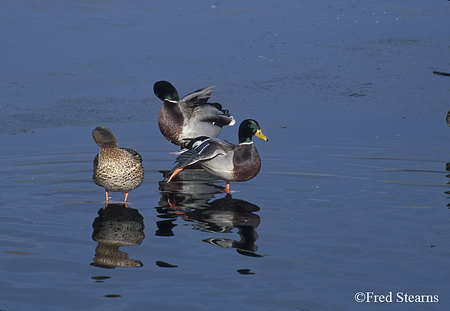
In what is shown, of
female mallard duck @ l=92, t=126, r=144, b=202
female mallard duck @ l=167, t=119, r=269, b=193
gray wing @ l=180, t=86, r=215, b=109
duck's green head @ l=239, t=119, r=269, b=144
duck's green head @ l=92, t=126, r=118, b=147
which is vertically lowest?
female mallard duck @ l=92, t=126, r=144, b=202

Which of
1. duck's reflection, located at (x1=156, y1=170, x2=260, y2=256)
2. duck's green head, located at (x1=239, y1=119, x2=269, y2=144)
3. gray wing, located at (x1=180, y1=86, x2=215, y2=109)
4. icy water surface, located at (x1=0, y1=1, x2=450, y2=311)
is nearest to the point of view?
icy water surface, located at (x1=0, y1=1, x2=450, y2=311)

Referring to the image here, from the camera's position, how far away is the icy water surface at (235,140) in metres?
4.08

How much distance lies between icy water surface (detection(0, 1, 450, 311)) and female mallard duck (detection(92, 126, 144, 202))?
0.25 m

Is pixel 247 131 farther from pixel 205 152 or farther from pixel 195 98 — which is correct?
pixel 195 98

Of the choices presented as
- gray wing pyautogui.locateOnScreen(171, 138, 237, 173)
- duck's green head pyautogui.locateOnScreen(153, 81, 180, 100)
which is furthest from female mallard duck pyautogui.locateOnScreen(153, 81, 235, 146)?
gray wing pyautogui.locateOnScreen(171, 138, 237, 173)

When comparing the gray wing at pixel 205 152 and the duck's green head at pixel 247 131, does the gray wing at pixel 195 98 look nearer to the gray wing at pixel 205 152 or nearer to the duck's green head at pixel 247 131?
the gray wing at pixel 205 152

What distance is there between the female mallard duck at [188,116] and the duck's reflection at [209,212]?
5.06ft

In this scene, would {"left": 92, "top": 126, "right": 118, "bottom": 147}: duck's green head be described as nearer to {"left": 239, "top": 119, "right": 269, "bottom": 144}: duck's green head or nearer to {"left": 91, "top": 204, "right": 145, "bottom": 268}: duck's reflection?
{"left": 91, "top": 204, "right": 145, "bottom": 268}: duck's reflection

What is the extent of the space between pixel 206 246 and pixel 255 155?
197 centimetres

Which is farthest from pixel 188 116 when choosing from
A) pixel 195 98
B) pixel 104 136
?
pixel 104 136

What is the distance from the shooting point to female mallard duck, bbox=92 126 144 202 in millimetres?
5711

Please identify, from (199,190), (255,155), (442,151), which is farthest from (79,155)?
(442,151)

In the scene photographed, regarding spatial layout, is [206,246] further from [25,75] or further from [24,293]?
[25,75]

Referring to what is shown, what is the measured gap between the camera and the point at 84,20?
1291 centimetres
